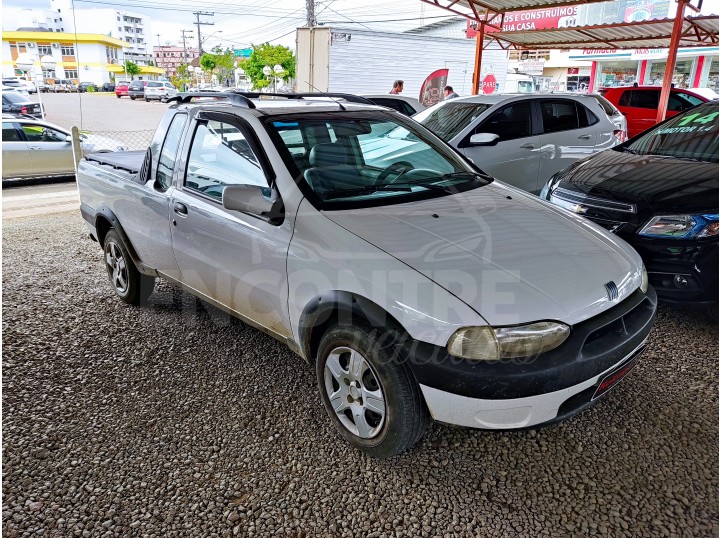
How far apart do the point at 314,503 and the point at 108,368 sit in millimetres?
1824

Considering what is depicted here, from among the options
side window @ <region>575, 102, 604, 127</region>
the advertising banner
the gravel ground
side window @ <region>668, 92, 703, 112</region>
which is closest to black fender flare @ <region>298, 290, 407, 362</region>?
the gravel ground

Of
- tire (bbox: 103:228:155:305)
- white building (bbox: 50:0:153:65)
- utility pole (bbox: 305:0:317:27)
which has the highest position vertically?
white building (bbox: 50:0:153:65)

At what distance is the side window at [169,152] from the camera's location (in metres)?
3.46

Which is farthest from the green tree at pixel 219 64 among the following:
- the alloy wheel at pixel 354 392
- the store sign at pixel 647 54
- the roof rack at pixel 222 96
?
the alloy wheel at pixel 354 392

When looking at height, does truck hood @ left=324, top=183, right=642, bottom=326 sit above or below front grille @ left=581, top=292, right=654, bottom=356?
above

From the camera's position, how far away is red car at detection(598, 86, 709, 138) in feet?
41.7

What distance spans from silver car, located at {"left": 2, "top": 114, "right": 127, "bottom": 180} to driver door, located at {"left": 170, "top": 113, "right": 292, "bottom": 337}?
26.7 feet

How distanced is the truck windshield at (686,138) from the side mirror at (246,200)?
11.8ft

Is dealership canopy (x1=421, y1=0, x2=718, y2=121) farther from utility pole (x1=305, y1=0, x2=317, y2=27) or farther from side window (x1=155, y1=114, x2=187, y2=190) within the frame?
utility pole (x1=305, y1=0, x2=317, y2=27)

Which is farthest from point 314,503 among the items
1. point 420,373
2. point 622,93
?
point 622,93

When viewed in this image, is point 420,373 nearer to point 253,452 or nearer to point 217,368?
point 253,452

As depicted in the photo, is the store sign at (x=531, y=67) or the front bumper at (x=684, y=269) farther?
the store sign at (x=531, y=67)

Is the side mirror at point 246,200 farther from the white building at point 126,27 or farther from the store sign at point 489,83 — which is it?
the white building at point 126,27

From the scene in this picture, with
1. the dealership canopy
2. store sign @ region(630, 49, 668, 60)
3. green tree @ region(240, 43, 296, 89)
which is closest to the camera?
the dealership canopy
